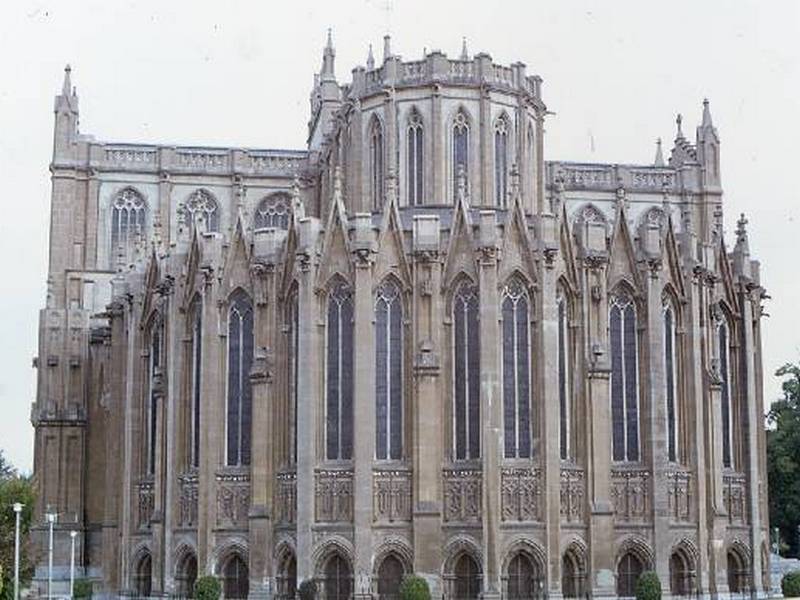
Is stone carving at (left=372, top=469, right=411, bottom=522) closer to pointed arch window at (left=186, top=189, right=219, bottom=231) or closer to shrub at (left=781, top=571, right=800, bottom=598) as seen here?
shrub at (left=781, top=571, right=800, bottom=598)

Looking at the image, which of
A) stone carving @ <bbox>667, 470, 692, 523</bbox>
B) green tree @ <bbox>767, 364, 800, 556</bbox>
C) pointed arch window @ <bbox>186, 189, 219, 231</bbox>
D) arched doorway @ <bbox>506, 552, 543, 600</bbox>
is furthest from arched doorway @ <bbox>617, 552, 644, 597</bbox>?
pointed arch window @ <bbox>186, 189, 219, 231</bbox>

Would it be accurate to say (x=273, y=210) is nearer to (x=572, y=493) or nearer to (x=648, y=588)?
(x=572, y=493)

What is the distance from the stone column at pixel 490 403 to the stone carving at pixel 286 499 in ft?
23.3

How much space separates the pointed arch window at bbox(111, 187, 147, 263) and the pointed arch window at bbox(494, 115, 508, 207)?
23.1m

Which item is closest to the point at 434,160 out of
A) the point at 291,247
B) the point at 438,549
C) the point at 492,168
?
the point at 492,168

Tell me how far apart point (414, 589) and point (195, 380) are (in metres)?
13.2

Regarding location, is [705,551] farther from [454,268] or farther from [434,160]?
[434,160]

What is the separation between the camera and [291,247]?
55844mm

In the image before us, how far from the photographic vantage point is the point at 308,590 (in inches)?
2023

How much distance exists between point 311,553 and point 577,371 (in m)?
12.1

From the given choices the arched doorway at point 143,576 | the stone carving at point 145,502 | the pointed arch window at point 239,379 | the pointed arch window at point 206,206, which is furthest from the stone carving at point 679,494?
the pointed arch window at point 206,206

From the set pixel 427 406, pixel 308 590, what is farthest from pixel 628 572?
pixel 308 590

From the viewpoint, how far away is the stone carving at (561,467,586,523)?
5381 cm

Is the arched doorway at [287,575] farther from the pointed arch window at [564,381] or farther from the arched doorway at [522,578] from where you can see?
the pointed arch window at [564,381]
